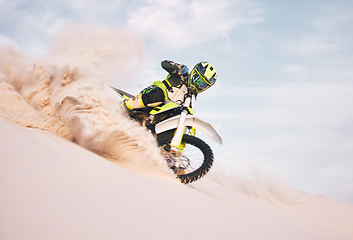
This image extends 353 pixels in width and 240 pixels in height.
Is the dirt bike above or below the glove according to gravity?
below

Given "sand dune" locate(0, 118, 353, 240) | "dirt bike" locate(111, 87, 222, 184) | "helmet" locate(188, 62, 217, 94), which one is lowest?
"sand dune" locate(0, 118, 353, 240)

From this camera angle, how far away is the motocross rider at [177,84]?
4.77 metres

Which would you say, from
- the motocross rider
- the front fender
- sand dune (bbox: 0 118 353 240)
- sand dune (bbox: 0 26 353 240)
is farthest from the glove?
sand dune (bbox: 0 118 353 240)

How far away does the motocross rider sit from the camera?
15.6 ft

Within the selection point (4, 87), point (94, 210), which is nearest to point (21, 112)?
point (4, 87)

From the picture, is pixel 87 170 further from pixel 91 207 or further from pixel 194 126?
pixel 194 126

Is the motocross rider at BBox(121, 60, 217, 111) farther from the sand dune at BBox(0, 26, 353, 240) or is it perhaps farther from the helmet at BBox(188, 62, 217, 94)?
the sand dune at BBox(0, 26, 353, 240)

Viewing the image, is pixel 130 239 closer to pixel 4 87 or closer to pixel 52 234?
pixel 52 234

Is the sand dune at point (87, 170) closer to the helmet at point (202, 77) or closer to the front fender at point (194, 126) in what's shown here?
the front fender at point (194, 126)

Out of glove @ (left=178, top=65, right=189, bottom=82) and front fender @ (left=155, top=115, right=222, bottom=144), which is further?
glove @ (left=178, top=65, right=189, bottom=82)

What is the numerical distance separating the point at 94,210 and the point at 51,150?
Result: 42.9 inches

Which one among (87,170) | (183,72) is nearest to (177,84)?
(183,72)

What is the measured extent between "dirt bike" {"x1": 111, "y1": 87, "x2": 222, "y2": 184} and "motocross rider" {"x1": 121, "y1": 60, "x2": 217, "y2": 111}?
10cm

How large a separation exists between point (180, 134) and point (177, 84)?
746 mm
